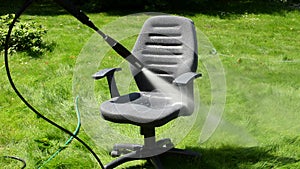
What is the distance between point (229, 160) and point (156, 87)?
2.34ft

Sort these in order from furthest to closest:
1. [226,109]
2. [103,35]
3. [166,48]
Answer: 1. [226,109]
2. [166,48]
3. [103,35]

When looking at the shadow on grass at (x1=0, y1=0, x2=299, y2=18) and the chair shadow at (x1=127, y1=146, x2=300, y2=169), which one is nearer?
the chair shadow at (x1=127, y1=146, x2=300, y2=169)

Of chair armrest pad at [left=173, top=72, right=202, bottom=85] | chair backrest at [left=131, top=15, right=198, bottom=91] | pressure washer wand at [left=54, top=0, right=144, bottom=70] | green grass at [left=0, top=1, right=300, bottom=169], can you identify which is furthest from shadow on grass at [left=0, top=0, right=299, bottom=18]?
chair armrest pad at [left=173, top=72, right=202, bottom=85]

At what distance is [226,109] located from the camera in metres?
3.69

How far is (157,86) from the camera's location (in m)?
3.08

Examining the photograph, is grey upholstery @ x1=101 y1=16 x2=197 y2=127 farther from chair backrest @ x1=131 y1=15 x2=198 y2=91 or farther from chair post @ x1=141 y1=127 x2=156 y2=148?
chair post @ x1=141 y1=127 x2=156 y2=148

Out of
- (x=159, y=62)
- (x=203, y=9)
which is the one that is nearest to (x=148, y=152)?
(x=159, y=62)

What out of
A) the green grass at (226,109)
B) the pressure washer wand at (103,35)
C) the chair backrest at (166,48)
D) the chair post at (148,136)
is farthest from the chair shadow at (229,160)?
the pressure washer wand at (103,35)

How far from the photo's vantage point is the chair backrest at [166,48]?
9.39 feet

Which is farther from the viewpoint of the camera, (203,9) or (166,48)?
(203,9)

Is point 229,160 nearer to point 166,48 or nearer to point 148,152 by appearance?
point 148,152

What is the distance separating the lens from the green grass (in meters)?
2.89

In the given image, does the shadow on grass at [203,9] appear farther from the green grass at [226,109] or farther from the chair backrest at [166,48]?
the chair backrest at [166,48]

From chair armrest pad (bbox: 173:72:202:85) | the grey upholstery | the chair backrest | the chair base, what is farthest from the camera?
the chair backrest
